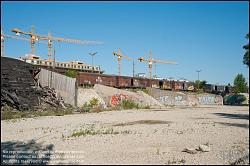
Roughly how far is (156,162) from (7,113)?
14.9 meters

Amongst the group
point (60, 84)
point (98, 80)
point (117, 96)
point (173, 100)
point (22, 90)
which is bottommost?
point (173, 100)

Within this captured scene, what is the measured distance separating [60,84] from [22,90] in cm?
629

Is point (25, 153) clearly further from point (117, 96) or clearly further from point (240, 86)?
point (240, 86)

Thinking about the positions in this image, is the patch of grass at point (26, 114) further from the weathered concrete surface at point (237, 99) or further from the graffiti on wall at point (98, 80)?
the weathered concrete surface at point (237, 99)

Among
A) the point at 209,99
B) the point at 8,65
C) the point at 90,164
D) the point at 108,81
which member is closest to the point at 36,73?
the point at 8,65

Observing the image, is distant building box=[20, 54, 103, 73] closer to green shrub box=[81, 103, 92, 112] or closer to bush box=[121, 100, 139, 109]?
bush box=[121, 100, 139, 109]

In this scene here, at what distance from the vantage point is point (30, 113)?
2034 cm

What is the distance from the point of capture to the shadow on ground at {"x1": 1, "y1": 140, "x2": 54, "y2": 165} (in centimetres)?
670

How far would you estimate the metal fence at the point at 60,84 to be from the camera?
1040 inches

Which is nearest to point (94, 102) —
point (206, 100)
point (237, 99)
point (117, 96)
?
point (117, 96)

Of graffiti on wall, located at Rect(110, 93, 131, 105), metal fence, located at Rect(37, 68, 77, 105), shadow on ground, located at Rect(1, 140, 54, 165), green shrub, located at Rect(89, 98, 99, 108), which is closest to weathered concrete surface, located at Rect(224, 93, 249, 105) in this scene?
graffiti on wall, located at Rect(110, 93, 131, 105)

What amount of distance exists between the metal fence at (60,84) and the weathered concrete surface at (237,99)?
152 feet

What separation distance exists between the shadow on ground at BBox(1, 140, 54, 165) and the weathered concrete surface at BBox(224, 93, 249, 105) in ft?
199

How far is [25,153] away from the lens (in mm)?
7574
